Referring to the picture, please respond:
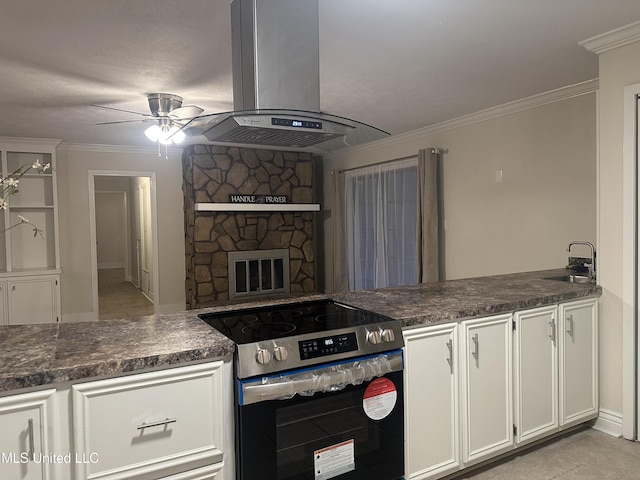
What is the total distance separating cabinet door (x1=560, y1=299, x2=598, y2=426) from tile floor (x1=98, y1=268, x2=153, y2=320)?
18.7 ft

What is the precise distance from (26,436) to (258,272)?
534cm

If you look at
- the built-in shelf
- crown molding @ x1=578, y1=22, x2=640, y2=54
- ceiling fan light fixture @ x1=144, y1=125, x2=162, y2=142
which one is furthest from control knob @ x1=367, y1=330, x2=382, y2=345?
the built-in shelf

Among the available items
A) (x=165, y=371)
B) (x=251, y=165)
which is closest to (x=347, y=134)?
(x=165, y=371)

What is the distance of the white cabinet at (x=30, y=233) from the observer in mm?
5367

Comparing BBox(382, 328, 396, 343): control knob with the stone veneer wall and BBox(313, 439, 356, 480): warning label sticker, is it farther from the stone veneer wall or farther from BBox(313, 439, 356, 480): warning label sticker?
the stone veneer wall

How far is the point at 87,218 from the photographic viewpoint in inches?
243

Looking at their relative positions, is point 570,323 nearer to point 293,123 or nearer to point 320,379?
point 320,379

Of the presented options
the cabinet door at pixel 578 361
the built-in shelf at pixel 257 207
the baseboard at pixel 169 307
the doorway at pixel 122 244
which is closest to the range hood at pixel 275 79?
the cabinet door at pixel 578 361

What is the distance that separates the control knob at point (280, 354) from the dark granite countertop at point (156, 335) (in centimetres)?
16

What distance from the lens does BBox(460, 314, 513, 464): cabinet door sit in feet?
7.48

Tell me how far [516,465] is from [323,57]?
2.66 metres

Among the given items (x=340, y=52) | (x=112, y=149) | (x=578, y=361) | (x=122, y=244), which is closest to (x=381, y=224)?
(x=340, y=52)

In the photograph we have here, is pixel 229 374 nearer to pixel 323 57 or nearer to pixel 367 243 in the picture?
pixel 323 57

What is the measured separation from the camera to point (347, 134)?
2135mm
